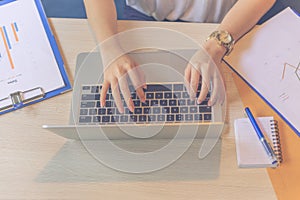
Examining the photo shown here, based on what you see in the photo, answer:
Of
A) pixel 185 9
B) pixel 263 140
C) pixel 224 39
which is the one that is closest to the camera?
pixel 263 140

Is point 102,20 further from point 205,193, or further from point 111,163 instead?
point 205,193

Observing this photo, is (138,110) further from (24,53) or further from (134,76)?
(24,53)

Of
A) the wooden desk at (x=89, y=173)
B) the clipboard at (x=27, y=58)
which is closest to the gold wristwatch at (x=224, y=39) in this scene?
the wooden desk at (x=89, y=173)

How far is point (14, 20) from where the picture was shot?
0.78 m

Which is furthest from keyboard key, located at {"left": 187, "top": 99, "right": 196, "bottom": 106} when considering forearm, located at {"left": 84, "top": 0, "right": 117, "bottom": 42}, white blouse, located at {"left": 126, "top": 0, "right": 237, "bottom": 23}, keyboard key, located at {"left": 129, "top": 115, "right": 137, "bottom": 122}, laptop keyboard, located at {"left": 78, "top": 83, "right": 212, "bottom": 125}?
white blouse, located at {"left": 126, "top": 0, "right": 237, "bottom": 23}

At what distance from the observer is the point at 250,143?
64cm

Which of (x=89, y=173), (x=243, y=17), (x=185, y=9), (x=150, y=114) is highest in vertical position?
(x=185, y=9)

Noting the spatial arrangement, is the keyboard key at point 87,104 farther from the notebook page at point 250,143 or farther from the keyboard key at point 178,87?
the notebook page at point 250,143

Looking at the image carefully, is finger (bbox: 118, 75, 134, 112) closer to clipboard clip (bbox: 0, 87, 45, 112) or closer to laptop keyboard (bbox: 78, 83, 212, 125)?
laptop keyboard (bbox: 78, 83, 212, 125)

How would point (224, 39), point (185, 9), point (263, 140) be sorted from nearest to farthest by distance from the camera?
1. point (263, 140)
2. point (224, 39)
3. point (185, 9)

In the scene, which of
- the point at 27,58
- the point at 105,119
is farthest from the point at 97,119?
the point at 27,58

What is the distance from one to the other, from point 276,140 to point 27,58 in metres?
0.52

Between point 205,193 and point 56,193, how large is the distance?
0.26 m

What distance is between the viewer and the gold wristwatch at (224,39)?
2.39 feet
